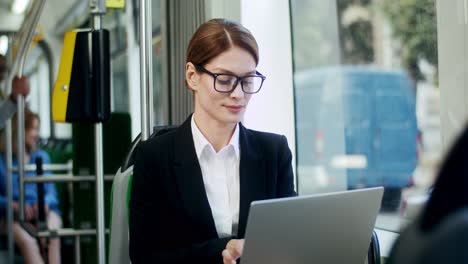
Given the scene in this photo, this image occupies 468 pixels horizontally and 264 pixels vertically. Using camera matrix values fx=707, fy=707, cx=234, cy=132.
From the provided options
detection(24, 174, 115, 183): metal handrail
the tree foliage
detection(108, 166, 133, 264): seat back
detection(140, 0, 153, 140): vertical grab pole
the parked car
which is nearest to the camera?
detection(108, 166, 133, 264): seat back

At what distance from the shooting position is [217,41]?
66.1 inches

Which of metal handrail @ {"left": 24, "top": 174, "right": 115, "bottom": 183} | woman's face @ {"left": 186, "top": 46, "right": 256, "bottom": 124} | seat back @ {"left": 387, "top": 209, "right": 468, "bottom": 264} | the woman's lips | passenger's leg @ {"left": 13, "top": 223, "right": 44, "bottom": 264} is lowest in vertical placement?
passenger's leg @ {"left": 13, "top": 223, "right": 44, "bottom": 264}

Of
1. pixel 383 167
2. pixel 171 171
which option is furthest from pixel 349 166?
pixel 171 171

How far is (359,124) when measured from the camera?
307 centimetres

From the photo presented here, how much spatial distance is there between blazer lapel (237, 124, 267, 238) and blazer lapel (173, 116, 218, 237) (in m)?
0.08

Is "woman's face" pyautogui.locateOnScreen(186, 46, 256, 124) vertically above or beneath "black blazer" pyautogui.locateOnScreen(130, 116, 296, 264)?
above

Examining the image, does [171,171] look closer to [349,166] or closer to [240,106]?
[240,106]

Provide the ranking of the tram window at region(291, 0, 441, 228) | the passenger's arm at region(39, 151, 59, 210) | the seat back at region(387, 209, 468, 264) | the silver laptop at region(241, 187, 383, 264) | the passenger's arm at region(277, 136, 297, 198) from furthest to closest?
the passenger's arm at region(39, 151, 59, 210), the tram window at region(291, 0, 441, 228), the passenger's arm at region(277, 136, 297, 198), the silver laptop at region(241, 187, 383, 264), the seat back at region(387, 209, 468, 264)

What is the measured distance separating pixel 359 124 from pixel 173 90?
830 mm

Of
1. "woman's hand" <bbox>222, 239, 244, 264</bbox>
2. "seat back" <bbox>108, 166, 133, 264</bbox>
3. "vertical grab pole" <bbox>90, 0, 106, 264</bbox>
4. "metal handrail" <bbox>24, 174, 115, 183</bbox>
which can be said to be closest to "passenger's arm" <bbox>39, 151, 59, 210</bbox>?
"metal handrail" <bbox>24, 174, 115, 183</bbox>

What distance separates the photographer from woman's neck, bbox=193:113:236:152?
5.74 feet

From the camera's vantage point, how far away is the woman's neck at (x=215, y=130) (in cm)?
175

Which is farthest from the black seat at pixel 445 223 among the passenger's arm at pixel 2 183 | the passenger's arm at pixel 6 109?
the passenger's arm at pixel 2 183

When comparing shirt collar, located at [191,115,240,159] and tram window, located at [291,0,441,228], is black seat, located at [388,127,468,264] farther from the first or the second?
tram window, located at [291,0,441,228]
